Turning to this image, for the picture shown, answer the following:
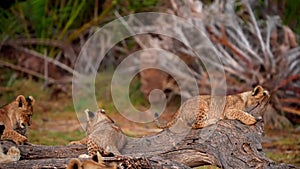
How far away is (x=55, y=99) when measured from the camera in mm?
6184

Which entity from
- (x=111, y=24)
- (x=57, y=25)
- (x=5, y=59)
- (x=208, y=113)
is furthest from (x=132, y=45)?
(x=208, y=113)

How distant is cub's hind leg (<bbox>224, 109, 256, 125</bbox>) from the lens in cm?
273

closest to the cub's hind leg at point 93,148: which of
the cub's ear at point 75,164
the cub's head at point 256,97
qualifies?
the cub's ear at point 75,164

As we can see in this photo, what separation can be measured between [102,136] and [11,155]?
42 centimetres

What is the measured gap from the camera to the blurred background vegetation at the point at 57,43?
5.71 meters

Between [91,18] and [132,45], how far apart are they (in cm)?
60

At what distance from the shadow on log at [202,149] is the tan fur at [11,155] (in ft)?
0.22

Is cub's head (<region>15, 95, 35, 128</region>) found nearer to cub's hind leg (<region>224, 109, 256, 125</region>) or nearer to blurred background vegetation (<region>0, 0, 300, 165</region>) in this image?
cub's hind leg (<region>224, 109, 256, 125</region>)

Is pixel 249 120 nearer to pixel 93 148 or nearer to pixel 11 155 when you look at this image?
pixel 93 148

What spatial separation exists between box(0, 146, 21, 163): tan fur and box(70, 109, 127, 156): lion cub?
309mm

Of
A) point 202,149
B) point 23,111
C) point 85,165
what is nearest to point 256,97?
point 202,149

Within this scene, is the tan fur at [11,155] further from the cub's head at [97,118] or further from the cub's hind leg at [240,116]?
the cub's hind leg at [240,116]

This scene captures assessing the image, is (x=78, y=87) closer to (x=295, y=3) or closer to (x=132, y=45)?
(x=132, y=45)

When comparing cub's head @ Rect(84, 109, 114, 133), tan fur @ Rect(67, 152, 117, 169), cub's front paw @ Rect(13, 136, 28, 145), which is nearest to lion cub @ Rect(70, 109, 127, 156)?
cub's head @ Rect(84, 109, 114, 133)
